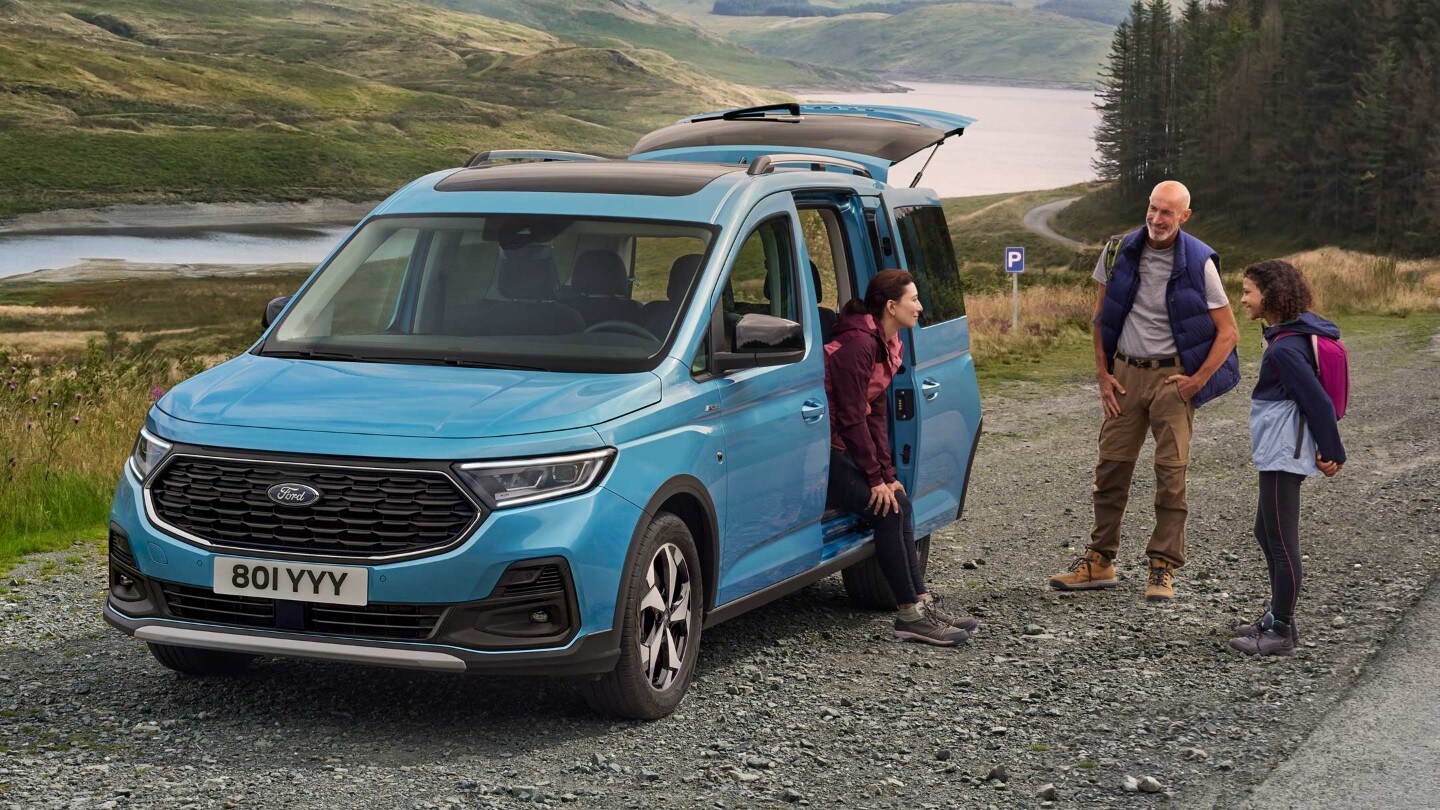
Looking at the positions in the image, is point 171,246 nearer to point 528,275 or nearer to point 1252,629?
point 528,275

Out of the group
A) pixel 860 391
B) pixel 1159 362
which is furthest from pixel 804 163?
pixel 1159 362

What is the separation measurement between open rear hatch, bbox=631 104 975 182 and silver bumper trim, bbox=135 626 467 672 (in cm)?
393

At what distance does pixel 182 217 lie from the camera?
14025cm

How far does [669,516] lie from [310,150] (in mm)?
158709

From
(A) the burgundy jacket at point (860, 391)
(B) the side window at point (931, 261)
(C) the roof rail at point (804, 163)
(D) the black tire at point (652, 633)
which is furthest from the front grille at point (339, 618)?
(B) the side window at point (931, 261)

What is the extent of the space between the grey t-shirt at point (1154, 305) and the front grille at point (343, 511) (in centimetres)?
428

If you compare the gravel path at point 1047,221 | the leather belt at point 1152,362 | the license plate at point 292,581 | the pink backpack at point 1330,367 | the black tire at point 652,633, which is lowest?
the gravel path at point 1047,221

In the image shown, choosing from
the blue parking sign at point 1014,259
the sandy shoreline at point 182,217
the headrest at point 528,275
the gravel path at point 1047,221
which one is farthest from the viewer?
the sandy shoreline at point 182,217

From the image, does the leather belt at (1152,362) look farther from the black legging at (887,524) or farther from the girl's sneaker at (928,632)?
the girl's sneaker at (928,632)

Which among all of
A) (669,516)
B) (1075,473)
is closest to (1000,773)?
(669,516)

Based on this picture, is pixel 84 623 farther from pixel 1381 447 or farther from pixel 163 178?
pixel 163 178

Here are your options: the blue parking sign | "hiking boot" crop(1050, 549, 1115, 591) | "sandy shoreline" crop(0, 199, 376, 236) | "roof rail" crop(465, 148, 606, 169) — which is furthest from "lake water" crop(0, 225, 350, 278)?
"hiking boot" crop(1050, 549, 1115, 591)

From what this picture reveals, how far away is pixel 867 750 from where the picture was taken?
5836 millimetres

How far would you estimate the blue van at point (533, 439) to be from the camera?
5336mm
